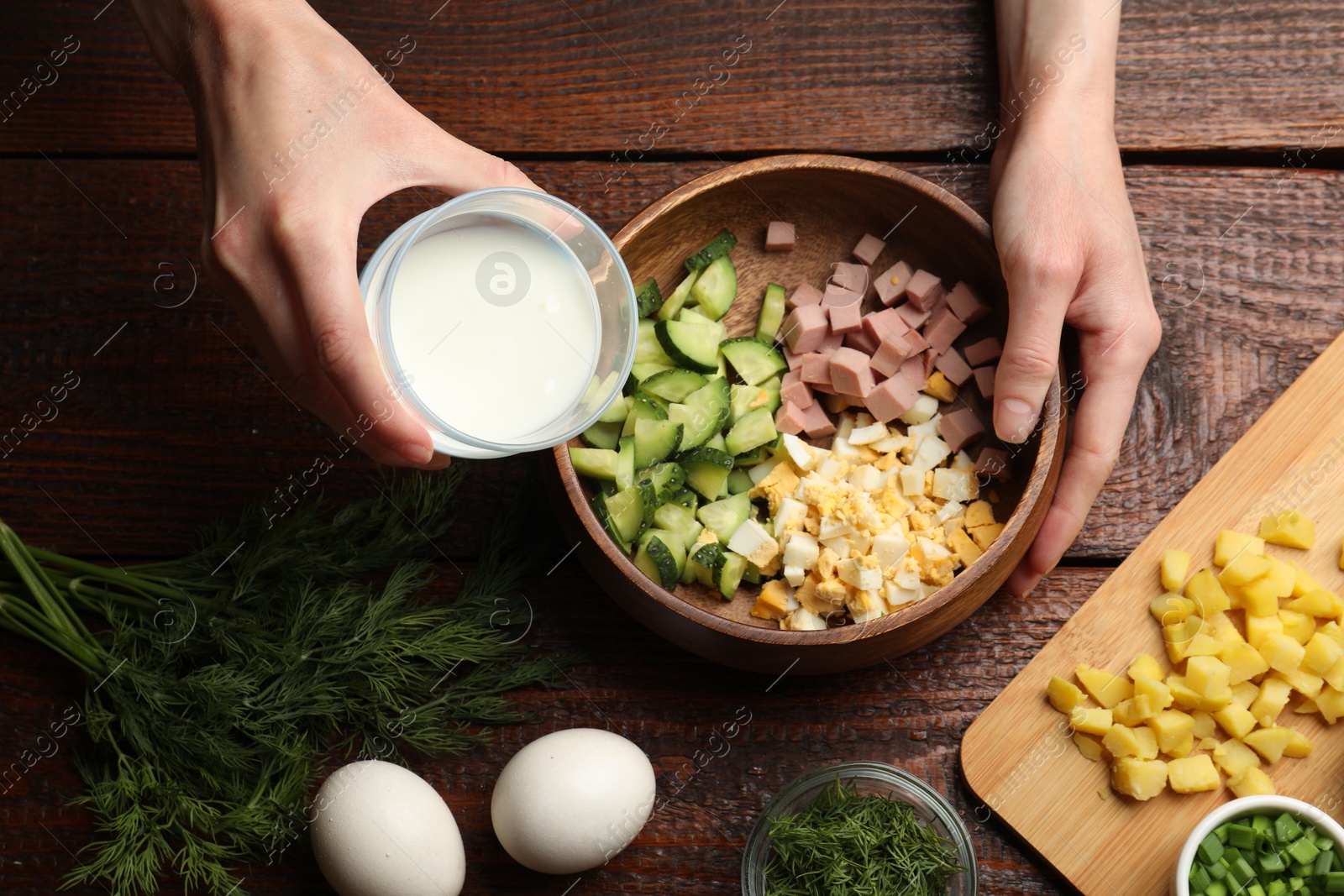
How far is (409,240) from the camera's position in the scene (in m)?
1.19

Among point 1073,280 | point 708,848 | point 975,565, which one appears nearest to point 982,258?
point 1073,280

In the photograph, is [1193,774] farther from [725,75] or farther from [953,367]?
[725,75]

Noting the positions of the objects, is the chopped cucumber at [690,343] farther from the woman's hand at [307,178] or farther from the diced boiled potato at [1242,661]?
the diced boiled potato at [1242,661]

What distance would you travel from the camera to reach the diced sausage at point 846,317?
5.55ft

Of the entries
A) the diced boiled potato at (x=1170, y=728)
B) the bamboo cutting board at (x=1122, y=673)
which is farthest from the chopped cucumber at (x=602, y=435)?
the diced boiled potato at (x=1170, y=728)

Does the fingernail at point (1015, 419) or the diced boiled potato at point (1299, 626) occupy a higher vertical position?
the fingernail at point (1015, 419)

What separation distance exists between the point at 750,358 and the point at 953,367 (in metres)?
0.35

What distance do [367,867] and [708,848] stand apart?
56 centimetres

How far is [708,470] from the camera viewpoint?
5.43ft

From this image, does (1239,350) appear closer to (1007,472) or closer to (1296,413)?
(1296,413)

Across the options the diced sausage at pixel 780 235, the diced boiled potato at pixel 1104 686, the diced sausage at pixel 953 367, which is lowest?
the diced boiled potato at pixel 1104 686

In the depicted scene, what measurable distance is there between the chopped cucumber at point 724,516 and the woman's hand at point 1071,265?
43 cm

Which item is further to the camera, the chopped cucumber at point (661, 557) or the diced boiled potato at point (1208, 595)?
the diced boiled potato at point (1208, 595)

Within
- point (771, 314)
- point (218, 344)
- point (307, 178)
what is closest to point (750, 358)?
point (771, 314)
